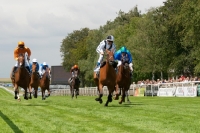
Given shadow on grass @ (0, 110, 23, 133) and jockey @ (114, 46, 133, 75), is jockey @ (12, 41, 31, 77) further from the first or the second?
shadow on grass @ (0, 110, 23, 133)

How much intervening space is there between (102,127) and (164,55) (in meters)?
74.3

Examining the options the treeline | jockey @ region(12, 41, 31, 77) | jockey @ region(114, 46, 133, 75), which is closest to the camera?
jockey @ region(114, 46, 133, 75)

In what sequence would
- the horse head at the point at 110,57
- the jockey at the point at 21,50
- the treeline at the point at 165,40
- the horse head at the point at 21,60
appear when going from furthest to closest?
the treeline at the point at 165,40, the jockey at the point at 21,50, the horse head at the point at 21,60, the horse head at the point at 110,57

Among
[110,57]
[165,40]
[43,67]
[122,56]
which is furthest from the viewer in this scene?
[165,40]

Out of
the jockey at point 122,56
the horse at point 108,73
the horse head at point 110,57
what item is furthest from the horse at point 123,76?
the horse head at point 110,57

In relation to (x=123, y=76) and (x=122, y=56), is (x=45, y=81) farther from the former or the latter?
(x=122, y=56)

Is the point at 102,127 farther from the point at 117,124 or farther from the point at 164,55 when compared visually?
the point at 164,55

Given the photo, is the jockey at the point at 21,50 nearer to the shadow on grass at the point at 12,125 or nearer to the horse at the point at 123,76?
the horse at the point at 123,76

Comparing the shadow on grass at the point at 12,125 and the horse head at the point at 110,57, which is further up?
the horse head at the point at 110,57

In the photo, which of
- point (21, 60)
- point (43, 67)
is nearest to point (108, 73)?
point (21, 60)

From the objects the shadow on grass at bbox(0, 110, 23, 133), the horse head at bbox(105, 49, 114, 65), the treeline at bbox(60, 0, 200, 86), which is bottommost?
the shadow on grass at bbox(0, 110, 23, 133)

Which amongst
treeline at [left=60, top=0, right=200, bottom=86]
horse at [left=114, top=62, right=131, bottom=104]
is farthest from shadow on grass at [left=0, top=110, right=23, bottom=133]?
treeline at [left=60, top=0, right=200, bottom=86]

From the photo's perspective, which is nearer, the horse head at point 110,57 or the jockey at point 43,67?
the horse head at point 110,57

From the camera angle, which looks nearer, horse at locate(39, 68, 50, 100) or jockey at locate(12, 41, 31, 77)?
jockey at locate(12, 41, 31, 77)
